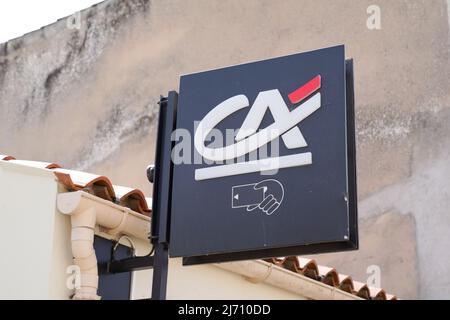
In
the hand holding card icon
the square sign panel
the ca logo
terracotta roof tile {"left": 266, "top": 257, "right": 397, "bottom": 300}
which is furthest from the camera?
terracotta roof tile {"left": 266, "top": 257, "right": 397, "bottom": 300}

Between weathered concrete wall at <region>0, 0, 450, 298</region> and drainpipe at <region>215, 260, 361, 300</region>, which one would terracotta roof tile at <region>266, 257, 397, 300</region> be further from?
weathered concrete wall at <region>0, 0, 450, 298</region>

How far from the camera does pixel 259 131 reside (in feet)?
19.0

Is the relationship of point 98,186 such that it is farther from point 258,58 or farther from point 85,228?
point 258,58

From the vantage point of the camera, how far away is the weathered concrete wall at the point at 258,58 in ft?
35.5

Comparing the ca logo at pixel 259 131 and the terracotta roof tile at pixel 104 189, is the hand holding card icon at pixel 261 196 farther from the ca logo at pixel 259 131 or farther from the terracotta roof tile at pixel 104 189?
the terracotta roof tile at pixel 104 189

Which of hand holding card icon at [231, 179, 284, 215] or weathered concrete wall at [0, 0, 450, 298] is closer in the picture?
hand holding card icon at [231, 179, 284, 215]

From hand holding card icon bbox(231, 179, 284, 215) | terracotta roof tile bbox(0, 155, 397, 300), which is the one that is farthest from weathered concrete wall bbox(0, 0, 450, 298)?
hand holding card icon bbox(231, 179, 284, 215)

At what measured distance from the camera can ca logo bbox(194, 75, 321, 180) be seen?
562cm

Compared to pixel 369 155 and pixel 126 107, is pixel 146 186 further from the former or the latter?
pixel 369 155

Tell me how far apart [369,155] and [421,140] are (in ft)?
2.22
